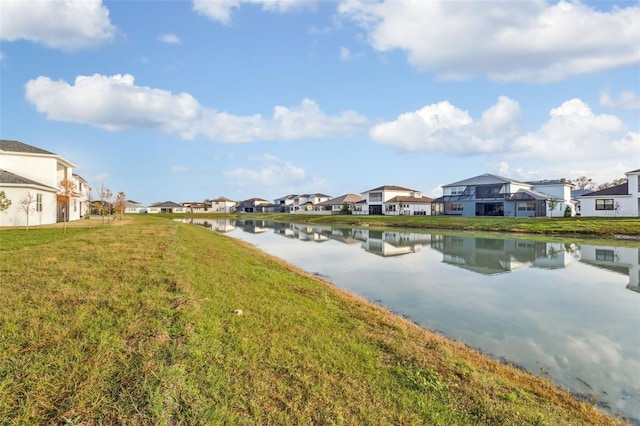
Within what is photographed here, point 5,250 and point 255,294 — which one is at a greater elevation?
point 5,250

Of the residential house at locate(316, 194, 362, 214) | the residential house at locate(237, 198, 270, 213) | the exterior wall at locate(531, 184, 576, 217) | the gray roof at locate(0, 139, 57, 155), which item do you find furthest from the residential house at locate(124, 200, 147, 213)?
the exterior wall at locate(531, 184, 576, 217)

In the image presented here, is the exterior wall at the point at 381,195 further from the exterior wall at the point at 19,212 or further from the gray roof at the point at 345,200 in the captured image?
the exterior wall at the point at 19,212

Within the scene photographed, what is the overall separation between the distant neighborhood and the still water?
1827 centimetres

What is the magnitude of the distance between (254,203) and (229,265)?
340 feet

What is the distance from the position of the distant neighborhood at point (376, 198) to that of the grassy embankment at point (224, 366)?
17432 mm

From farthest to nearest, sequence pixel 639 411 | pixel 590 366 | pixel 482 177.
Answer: pixel 482 177
pixel 590 366
pixel 639 411

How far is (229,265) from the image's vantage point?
39.2 ft

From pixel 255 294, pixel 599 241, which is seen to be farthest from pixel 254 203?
pixel 255 294

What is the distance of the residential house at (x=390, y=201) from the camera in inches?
2616

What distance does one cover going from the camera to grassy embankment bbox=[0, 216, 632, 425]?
11.9ft

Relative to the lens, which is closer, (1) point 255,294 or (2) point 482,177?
(1) point 255,294

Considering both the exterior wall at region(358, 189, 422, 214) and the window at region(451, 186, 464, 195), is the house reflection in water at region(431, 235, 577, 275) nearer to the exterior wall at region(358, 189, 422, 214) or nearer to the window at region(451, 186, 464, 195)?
the window at region(451, 186, 464, 195)

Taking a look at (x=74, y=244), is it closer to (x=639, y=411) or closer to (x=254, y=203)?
(x=639, y=411)

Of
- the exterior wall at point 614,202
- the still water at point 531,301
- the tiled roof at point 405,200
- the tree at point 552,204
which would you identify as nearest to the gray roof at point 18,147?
the still water at point 531,301
